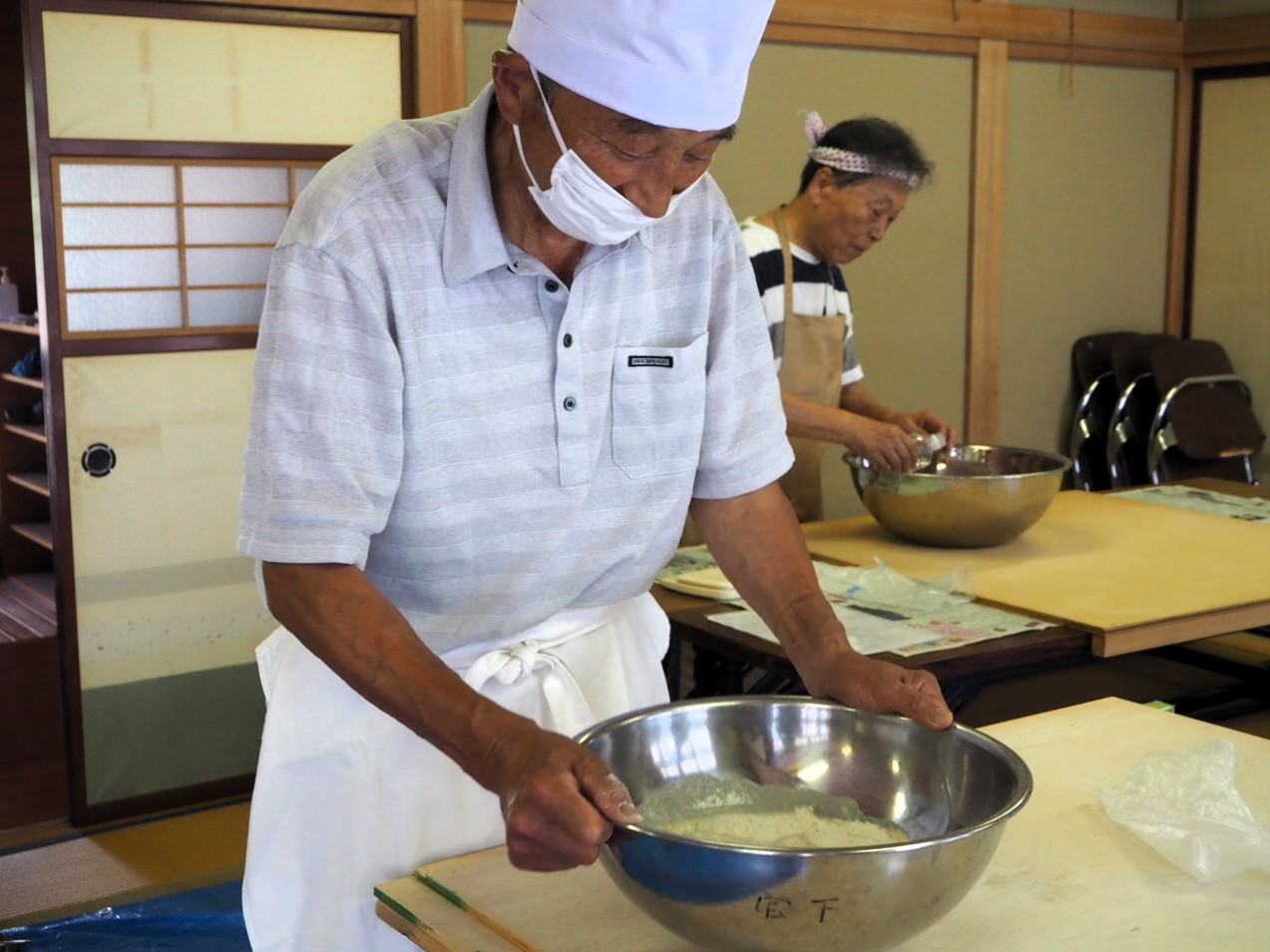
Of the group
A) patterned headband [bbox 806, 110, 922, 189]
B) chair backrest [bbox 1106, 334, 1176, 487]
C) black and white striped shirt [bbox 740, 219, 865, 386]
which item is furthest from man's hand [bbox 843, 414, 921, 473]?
chair backrest [bbox 1106, 334, 1176, 487]

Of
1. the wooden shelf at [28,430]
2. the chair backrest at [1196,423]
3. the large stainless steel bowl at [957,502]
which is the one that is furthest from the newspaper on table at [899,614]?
the wooden shelf at [28,430]

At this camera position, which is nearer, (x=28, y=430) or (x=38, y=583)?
(x=28, y=430)

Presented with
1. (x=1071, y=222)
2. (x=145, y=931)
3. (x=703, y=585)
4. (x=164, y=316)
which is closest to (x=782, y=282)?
(x=703, y=585)

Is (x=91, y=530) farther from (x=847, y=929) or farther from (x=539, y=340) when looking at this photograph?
(x=847, y=929)

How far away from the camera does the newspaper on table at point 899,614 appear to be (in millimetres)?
2268

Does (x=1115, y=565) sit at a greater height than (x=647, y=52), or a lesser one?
lesser

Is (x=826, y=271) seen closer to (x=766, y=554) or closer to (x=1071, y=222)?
(x=766, y=554)

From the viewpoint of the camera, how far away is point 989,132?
506cm

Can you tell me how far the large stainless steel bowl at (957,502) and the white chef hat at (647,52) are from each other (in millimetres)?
1583

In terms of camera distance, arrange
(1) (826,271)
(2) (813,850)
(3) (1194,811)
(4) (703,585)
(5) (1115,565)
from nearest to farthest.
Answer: (2) (813,850)
(3) (1194,811)
(4) (703,585)
(5) (1115,565)
(1) (826,271)

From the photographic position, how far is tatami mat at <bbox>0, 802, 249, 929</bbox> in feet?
10.0

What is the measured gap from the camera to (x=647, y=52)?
126 cm

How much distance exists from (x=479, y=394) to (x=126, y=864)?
7.82 feet

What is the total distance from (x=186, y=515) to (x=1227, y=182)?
4170 mm
